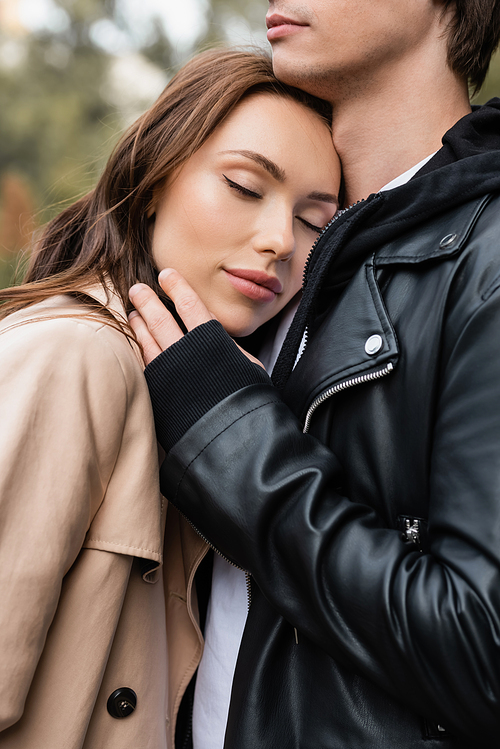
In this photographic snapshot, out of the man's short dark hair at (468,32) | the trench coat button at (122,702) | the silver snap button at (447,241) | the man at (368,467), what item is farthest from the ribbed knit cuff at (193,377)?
the man's short dark hair at (468,32)

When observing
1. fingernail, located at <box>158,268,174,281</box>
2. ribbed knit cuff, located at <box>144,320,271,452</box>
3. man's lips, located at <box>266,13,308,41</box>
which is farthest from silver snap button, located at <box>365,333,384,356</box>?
man's lips, located at <box>266,13,308,41</box>

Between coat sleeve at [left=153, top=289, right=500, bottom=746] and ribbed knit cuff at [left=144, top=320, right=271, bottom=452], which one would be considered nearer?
coat sleeve at [left=153, top=289, right=500, bottom=746]

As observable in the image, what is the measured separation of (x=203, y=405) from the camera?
1.37 meters

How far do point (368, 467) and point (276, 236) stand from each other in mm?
791

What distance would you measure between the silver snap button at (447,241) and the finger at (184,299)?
0.61 meters

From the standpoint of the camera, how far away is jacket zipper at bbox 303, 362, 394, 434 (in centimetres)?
128

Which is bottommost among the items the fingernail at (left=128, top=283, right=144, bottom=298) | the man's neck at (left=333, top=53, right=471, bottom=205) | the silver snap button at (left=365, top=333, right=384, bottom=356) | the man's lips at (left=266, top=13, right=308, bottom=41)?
the silver snap button at (left=365, top=333, right=384, bottom=356)

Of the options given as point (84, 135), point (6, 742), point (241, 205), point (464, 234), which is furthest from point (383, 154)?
point (84, 135)

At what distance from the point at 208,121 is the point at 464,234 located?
0.91 metres

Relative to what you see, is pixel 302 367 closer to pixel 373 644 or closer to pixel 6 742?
pixel 373 644

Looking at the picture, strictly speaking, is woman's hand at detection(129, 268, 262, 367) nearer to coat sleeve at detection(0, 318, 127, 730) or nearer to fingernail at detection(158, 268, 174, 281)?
fingernail at detection(158, 268, 174, 281)

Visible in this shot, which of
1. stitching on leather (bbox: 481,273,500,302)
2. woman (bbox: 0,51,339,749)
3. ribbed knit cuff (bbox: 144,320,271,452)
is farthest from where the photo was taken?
ribbed knit cuff (bbox: 144,320,271,452)

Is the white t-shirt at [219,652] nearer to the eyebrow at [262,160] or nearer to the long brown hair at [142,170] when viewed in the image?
the eyebrow at [262,160]

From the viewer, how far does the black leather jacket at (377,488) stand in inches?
41.0
